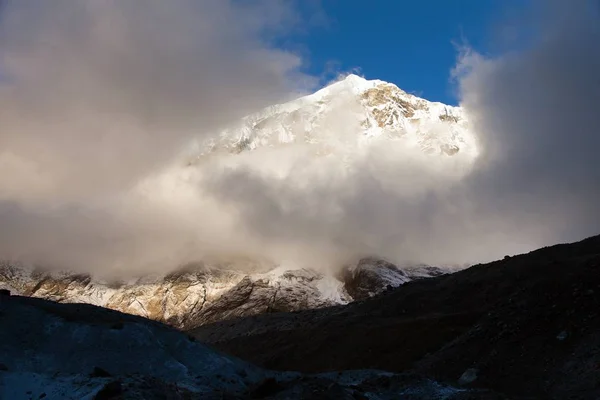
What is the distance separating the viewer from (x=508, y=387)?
40.1 meters

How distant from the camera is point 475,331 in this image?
50.4m

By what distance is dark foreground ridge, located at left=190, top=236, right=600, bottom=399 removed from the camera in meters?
40.8

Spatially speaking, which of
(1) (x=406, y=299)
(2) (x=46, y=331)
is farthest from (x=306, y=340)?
(2) (x=46, y=331)

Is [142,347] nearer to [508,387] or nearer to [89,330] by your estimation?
[89,330]

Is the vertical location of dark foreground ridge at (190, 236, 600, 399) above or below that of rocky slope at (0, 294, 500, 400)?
above

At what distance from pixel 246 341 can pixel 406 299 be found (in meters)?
27.9

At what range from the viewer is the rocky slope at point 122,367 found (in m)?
28.3

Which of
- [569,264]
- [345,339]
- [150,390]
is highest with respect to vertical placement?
[569,264]

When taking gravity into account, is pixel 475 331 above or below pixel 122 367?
above

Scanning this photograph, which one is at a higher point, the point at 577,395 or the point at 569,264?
the point at 569,264

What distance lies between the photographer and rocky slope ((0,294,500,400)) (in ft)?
92.8

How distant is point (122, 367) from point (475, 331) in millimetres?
30383

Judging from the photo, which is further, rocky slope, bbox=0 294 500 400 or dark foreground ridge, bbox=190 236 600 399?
dark foreground ridge, bbox=190 236 600 399

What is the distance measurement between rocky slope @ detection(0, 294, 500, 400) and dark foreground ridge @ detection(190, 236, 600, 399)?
853 cm
